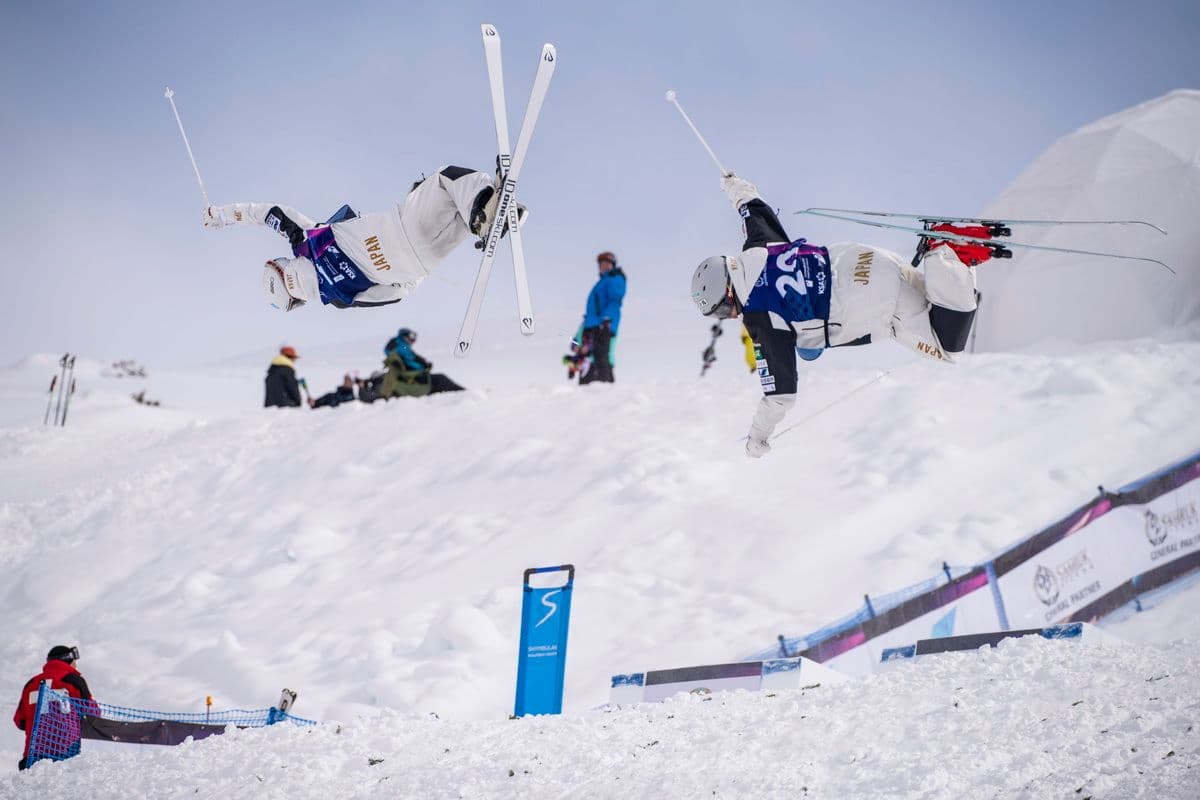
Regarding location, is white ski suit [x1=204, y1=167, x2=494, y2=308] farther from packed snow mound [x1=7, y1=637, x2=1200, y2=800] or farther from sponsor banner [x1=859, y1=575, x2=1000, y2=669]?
sponsor banner [x1=859, y1=575, x2=1000, y2=669]

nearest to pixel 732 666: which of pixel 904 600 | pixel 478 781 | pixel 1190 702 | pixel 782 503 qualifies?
pixel 904 600

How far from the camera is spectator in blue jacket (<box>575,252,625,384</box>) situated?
1220 centimetres

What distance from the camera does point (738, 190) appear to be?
226 inches

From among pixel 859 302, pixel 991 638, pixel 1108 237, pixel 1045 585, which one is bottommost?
pixel 991 638

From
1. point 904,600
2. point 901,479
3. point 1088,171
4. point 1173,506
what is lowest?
point 904,600

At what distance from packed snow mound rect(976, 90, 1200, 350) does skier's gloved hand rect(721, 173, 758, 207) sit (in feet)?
43.0

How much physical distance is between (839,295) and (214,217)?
3.88 m

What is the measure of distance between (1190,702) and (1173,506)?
4.72 metres

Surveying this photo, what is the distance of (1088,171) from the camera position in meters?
20.0

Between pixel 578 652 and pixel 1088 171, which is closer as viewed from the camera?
pixel 578 652

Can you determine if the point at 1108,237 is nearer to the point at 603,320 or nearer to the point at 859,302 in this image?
the point at 603,320

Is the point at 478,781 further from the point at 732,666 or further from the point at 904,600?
the point at 904,600

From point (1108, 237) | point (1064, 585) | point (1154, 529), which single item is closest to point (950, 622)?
point (1064, 585)

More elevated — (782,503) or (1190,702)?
(782,503)
